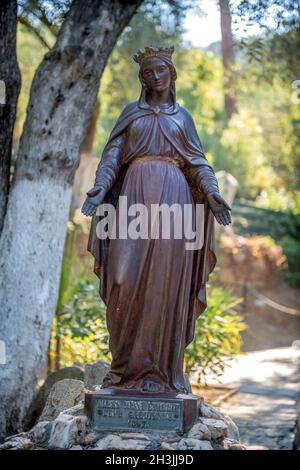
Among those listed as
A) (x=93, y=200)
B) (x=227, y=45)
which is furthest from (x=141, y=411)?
(x=227, y=45)

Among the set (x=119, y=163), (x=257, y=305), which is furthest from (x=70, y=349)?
(x=257, y=305)

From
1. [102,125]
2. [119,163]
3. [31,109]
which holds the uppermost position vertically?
[102,125]

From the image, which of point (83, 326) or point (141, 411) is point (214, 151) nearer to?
point (83, 326)

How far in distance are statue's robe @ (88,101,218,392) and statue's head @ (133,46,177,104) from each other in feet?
0.55

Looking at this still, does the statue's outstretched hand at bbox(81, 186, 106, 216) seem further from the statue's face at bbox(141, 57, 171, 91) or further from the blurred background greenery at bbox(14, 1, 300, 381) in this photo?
the blurred background greenery at bbox(14, 1, 300, 381)

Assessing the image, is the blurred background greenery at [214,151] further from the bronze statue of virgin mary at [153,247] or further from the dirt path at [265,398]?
the bronze statue of virgin mary at [153,247]

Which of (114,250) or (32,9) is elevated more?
(32,9)

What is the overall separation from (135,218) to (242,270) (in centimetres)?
1380

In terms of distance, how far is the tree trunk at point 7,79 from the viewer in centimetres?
791

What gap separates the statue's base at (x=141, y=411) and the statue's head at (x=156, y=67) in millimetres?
2123

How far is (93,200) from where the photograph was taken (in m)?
5.56

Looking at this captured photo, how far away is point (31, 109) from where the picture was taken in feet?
26.8
